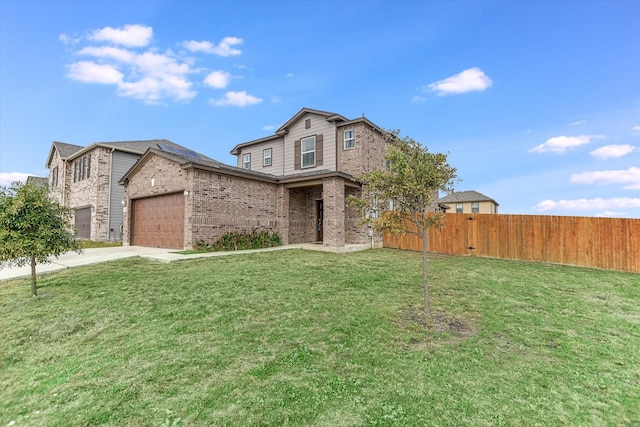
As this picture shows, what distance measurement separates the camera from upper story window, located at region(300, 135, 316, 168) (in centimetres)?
1574

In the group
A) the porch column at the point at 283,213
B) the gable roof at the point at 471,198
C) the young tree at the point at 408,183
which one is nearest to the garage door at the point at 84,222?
the porch column at the point at 283,213

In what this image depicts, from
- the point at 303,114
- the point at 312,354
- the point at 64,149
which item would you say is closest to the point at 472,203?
the point at 303,114

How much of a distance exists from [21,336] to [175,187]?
9.02 m

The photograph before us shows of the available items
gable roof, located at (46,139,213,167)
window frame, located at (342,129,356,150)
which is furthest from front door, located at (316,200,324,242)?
gable roof, located at (46,139,213,167)

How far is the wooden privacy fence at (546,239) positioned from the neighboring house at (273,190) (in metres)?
4.14

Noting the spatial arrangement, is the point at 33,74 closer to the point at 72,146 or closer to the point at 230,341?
the point at 72,146

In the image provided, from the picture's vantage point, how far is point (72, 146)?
78.3 feet

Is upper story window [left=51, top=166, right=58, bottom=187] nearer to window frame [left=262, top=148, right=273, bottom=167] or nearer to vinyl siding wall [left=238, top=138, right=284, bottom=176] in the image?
vinyl siding wall [left=238, top=138, right=284, bottom=176]

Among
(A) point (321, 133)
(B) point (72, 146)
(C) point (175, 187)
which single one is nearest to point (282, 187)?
(A) point (321, 133)

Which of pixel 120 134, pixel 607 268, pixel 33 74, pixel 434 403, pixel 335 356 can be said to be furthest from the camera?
pixel 120 134

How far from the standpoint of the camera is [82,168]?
67.7 ft

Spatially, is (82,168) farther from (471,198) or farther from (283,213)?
(471,198)

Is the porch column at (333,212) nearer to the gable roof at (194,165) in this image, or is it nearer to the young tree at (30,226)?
the gable roof at (194,165)

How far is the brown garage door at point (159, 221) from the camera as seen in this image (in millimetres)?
12578
